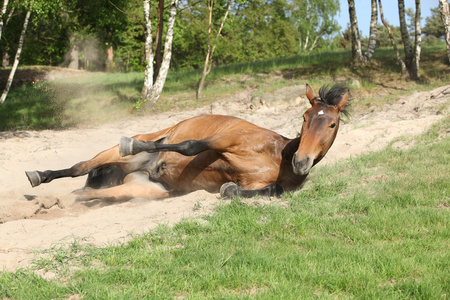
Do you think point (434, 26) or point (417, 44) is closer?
point (417, 44)

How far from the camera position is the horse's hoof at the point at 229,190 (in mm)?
5531

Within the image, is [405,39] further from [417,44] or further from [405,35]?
Result: [417,44]

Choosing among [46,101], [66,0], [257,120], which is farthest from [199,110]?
[66,0]

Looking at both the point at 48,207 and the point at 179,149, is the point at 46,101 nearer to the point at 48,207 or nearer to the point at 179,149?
the point at 48,207

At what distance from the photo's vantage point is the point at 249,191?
5531 millimetres

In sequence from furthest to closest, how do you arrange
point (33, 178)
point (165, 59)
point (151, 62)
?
point (151, 62)
point (165, 59)
point (33, 178)

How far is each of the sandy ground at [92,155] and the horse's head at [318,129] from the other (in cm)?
124

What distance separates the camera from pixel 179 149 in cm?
560

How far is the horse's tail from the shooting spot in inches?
282

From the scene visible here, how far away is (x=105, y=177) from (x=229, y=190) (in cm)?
260

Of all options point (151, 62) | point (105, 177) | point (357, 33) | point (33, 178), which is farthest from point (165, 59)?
point (33, 178)

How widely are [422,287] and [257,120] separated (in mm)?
9883

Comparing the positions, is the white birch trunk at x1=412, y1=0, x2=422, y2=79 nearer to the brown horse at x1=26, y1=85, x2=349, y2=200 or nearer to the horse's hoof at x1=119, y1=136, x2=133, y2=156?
the brown horse at x1=26, y1=85, x2=349, y2=200

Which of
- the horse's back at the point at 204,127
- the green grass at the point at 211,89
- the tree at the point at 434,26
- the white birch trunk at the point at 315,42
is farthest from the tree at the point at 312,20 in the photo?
the horse's back at the point at 204,127
